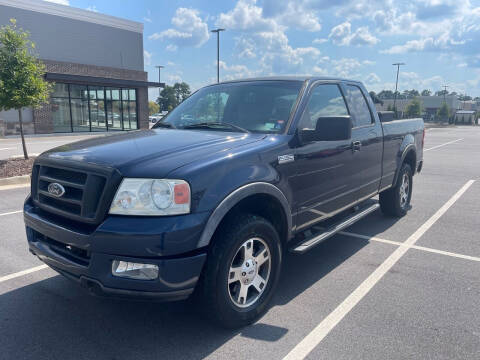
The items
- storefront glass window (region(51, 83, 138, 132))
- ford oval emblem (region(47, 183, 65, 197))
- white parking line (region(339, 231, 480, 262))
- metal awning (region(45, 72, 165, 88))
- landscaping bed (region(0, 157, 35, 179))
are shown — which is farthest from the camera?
storefront glass window (region(51, 83, 138, 132))

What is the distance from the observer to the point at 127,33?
113ft

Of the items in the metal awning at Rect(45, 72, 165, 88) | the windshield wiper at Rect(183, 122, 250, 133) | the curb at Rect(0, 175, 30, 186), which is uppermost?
the metal awning at Rect(45, 72, 165, 88)

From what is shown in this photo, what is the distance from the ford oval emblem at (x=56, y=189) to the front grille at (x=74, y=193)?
0.05 ft

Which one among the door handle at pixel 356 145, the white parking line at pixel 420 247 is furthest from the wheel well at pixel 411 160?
the door handle at pixel 356 145

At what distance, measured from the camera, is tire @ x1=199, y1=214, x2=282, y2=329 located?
106 inches

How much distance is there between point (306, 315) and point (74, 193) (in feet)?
6.71

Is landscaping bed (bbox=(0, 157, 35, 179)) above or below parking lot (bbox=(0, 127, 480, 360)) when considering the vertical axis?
above

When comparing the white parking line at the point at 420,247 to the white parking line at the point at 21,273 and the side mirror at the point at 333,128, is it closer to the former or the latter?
the side mirror at the point at 333,128

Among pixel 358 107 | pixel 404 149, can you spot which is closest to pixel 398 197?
pixel 404 149

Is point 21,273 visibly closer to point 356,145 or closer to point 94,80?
point 356,145

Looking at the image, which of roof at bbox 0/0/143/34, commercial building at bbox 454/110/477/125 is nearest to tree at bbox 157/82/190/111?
roof at bbox 0/0/143/34

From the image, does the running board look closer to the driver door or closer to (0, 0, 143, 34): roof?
the driver door

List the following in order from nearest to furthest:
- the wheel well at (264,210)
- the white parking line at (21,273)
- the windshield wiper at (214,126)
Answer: the wheel well at (264,210) → the windshield wiper at (214,126) → the white parking line at (21,273)

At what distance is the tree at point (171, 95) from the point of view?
89.7m
